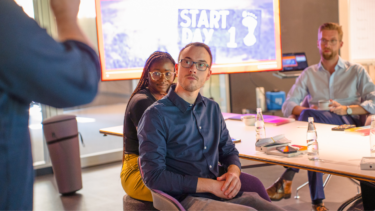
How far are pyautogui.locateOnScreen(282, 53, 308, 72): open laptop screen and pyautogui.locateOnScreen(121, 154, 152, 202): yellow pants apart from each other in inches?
140

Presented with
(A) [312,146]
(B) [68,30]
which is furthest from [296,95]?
(B) [68,30]

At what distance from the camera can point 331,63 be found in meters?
3.79

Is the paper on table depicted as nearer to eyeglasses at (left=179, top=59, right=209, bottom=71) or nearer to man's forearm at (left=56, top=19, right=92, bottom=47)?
eyeglasses at (left=179, top=59, right=209, bottom=71)

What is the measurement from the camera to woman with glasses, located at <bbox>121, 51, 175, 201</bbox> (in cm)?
204

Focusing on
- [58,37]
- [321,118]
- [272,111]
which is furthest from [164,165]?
[272,111]

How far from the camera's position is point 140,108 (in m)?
2.22

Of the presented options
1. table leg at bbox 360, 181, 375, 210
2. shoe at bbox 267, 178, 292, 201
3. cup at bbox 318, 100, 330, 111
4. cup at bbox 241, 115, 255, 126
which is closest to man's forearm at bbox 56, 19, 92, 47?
table leg at bbox 360, 181, 375, 210

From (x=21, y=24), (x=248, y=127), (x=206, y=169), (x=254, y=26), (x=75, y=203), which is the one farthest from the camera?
(x=254, y=26)

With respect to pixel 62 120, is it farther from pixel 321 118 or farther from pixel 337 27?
pixel 337 27

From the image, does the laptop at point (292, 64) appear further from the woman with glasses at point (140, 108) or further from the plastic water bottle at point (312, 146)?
the plastic water bottle at point (312, 146)

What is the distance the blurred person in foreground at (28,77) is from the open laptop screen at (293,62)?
4854 millimetres

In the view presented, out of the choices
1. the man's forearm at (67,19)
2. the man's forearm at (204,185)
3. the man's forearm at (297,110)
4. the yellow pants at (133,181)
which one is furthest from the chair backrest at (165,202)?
the man's forearm at (297,110)

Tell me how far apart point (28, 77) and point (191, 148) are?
134 centimetres

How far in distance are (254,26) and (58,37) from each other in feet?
13.6
